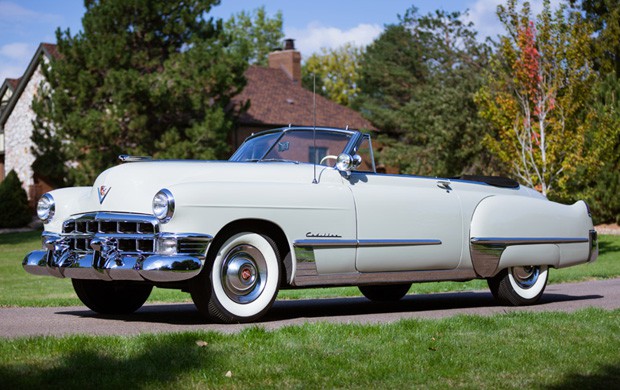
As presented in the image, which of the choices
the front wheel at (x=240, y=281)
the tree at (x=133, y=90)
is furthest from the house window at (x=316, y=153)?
the tree at (x=133, y=90)

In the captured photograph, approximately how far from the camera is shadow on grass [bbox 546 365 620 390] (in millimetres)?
5435

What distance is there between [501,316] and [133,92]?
26.5 metres

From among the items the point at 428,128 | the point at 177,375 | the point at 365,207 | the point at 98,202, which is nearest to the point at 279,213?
the point at 365,207

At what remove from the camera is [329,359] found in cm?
600

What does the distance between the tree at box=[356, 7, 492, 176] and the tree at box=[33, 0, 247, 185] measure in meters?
10.7

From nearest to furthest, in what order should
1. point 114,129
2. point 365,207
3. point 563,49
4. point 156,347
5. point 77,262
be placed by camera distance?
point 156,347, point 77,262, point 365,207, point 563,49, point 114,129

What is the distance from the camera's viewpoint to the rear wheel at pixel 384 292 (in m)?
11.1

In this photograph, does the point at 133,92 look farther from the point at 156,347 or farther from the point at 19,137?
the point at 156,347

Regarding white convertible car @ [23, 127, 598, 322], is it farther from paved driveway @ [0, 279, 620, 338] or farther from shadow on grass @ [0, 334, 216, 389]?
shadow on grass @ [0, 334, 216, 389]

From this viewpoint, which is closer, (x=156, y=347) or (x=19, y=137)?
(x=156, y=347)

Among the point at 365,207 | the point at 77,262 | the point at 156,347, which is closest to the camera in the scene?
the point at 156,347

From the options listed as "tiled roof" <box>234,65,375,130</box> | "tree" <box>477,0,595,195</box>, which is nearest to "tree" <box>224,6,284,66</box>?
"tiled roof" <box>234,65,375,130</box>

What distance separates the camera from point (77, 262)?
26.8 feet

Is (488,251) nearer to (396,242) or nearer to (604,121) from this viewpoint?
(396,242)
